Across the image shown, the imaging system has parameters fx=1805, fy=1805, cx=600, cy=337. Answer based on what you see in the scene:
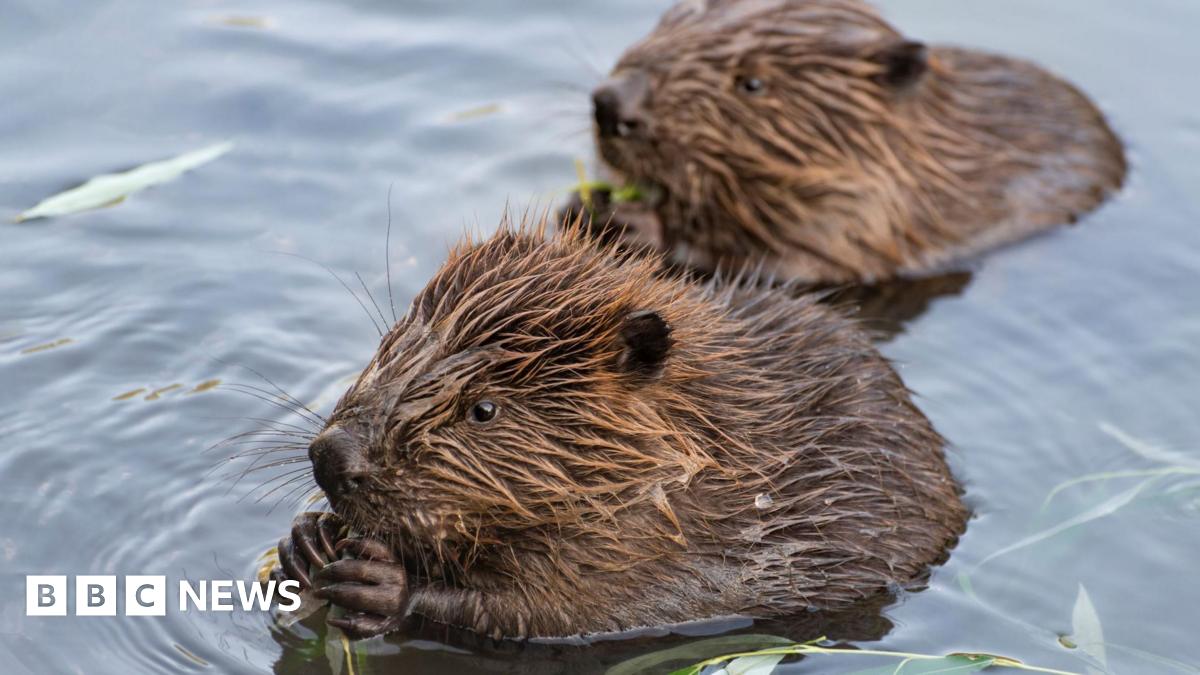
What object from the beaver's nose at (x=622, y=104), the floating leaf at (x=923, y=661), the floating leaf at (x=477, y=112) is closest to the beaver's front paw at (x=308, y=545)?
the floating leaf at (x=923, y=661)

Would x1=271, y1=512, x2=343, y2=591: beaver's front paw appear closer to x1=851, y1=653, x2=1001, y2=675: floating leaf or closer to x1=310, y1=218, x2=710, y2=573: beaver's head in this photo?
x1=310, y1=218, x2=710, y2=573: beaver's head

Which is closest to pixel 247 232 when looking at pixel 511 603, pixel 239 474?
pixel 239 474

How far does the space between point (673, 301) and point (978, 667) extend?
48.1 inches

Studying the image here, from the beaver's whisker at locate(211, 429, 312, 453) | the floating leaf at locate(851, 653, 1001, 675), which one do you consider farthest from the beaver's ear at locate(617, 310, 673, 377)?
the beaver's whisker at locate(211, 429, 312, 453)

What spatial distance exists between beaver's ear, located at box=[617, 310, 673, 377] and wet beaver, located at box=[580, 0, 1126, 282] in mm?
2034

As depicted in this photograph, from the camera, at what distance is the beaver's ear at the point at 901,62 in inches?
253

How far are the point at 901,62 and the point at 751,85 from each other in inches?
21.7

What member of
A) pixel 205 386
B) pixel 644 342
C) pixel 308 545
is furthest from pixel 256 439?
pixel 644 342

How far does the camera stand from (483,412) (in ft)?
13.8

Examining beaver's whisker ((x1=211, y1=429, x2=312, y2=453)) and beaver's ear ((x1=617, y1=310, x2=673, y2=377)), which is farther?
beaver's whisker ((x1=211, y1=429, x2=312, y2=453))

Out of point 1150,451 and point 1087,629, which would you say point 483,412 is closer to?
point 1087,629

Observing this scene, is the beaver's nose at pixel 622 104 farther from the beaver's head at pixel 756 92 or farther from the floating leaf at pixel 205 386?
the floating leaf at pixel 205 386

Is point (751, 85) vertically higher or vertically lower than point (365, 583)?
higher

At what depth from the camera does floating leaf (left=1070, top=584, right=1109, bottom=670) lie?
4.72 meters
